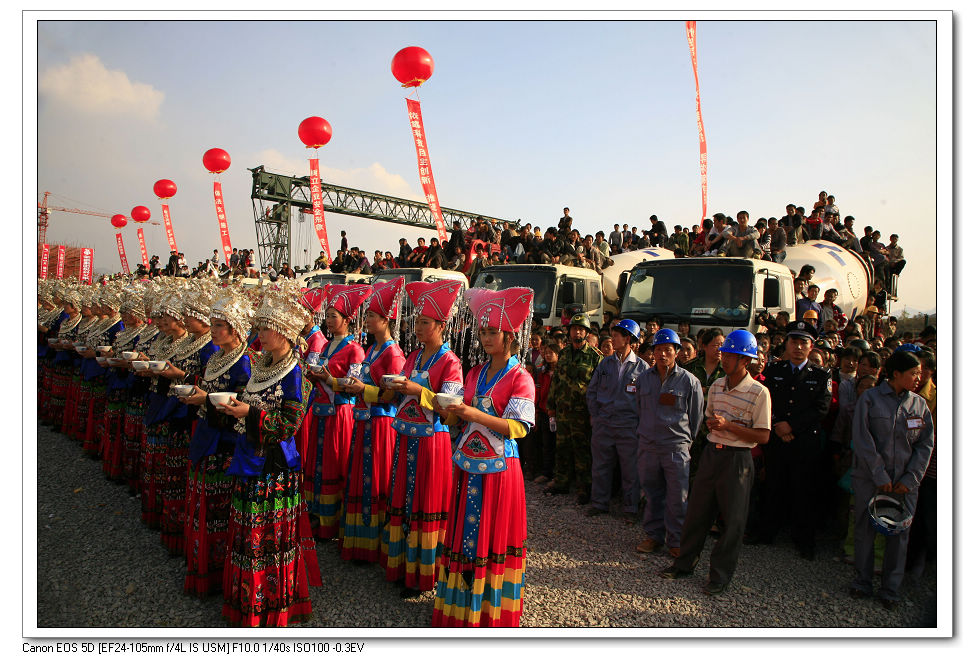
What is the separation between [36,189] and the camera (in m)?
3.75

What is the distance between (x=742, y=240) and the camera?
979cm

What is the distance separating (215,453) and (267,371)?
77 centimetres

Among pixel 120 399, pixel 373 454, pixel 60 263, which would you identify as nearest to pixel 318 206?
pixel 60 263

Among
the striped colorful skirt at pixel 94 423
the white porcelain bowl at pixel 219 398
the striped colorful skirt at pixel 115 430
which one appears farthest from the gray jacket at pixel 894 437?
the striped colorful skirt at pixel 94 423

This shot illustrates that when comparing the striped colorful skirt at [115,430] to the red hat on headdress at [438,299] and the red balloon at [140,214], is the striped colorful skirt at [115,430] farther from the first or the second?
the red balloon at [140,214]

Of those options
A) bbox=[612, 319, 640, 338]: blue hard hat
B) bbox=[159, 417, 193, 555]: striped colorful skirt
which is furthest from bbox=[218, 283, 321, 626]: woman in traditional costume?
bbox=[612, 319, 640, 338]: blue hard hat

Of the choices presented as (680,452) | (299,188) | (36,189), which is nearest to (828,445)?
(680,452)

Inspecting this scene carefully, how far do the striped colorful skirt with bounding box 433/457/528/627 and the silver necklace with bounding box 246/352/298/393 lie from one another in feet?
4.25

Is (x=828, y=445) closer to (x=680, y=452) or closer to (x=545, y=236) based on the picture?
(x=680, y=452)

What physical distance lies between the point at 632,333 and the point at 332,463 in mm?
3312

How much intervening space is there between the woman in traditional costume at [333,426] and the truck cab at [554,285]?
5.03m

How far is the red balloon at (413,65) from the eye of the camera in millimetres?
11391

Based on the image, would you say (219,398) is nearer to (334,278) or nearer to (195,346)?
(195,346)

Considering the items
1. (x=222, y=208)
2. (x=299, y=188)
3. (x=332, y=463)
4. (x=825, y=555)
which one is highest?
(x=299, y=188)
